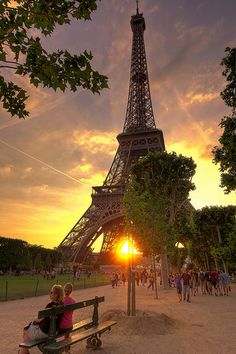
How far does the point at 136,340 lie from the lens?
29.5 feet

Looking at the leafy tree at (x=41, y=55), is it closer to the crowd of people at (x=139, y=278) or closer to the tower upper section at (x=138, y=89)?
the crowd of people at (x=139, y=278)

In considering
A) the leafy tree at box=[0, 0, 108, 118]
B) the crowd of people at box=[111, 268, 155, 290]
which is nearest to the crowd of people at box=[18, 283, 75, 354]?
the leafy tree at box=[0, 0, 108, 118]

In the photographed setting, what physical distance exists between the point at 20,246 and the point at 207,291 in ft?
154

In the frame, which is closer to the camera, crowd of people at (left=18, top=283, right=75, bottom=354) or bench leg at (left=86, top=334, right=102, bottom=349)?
crowd of people at (left=18, top=283, right=75, bottom=354)

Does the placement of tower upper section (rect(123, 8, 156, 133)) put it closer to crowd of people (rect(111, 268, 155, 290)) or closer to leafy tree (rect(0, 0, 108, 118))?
crowd of people (rect(111, 268, 155, 290))

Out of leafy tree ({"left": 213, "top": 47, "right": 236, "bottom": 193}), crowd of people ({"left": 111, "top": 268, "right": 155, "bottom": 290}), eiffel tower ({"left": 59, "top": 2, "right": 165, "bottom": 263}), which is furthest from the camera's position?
eiffel tower ({"left": 59, "top": 2, "right": 165, "bottom": 263})

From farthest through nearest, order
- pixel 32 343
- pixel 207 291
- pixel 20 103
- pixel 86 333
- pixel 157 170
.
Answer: pixel 157 170 < pixel 207 291 < pixel 86 333 < pixel 32 343 < pixel 20 103

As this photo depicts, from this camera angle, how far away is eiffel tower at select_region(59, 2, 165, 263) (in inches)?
2493

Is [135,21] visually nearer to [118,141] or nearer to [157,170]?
[118,141]

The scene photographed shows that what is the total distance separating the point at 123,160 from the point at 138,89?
18.3 m

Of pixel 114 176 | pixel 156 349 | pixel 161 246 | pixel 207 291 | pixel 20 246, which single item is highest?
pixel 114 176

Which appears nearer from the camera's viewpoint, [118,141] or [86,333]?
[86,333]

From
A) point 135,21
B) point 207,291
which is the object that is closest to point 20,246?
point 207,291

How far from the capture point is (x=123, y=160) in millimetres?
72188
